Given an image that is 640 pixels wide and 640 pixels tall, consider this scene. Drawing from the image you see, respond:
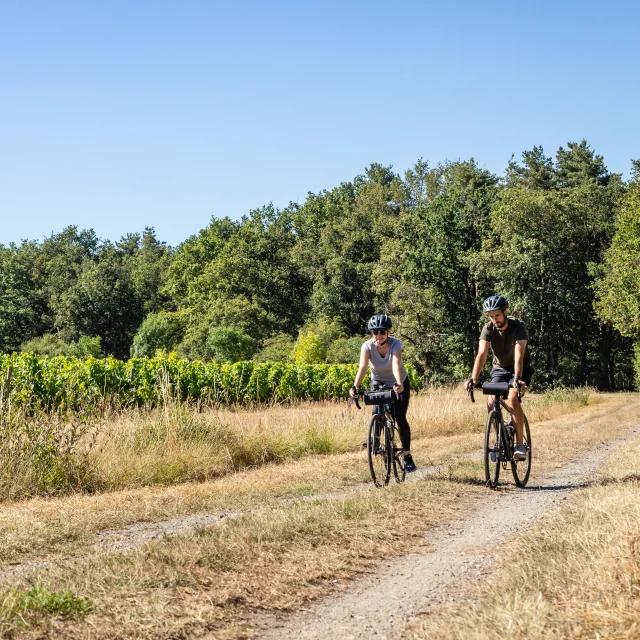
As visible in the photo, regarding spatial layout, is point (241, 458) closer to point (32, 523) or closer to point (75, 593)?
point (32, 523)

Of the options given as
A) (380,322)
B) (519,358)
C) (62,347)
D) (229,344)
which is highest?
(62,347)

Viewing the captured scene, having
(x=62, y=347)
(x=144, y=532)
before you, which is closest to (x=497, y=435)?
(x=144, y=532)

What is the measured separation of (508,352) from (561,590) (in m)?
4.50

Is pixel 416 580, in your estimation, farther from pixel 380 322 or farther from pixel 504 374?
pixel 380 322

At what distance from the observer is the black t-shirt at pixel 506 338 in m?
8.16

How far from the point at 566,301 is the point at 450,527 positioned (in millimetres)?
43160

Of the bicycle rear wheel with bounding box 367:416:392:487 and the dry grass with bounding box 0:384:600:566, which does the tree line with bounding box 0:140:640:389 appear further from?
the bicycle rear wheel with bounding box 367:416:392:487

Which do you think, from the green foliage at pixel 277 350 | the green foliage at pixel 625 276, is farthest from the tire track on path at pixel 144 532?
the green foliage at pixel 277 350

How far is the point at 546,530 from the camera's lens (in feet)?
19.0

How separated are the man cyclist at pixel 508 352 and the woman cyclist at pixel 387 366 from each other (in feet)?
3.16

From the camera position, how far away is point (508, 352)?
324 inches

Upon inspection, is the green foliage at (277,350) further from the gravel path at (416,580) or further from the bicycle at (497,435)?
the gravel path at (416,580)

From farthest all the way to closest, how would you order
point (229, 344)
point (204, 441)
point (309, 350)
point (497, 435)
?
point (229, 344) < point (309, 350) < point (204, 441) < point (497, 435)

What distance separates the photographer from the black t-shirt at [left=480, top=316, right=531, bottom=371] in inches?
321
